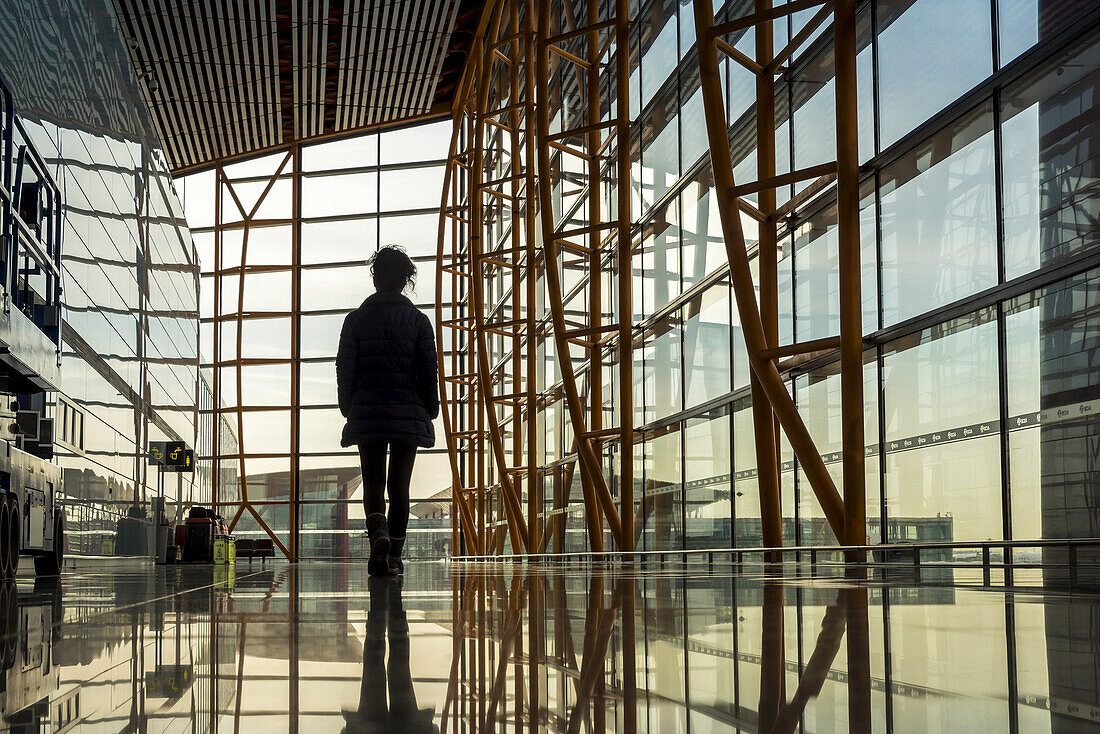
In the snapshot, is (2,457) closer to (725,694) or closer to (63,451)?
(725,694)

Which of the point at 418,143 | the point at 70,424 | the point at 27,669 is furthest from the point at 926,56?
the point at 418,143

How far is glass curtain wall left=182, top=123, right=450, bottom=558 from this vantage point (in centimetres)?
3412

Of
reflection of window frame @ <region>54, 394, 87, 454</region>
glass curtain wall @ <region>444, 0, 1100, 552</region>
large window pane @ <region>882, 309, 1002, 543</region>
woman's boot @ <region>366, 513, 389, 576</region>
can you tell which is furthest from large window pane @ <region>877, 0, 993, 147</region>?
reflection of window frame @ <region>54, 394, 87, 454</region>

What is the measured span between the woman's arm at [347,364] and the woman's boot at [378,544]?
0.77 metres

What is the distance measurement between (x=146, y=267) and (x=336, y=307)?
959cm

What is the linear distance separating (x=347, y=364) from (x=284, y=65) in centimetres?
2581

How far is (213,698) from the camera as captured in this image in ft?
4.07

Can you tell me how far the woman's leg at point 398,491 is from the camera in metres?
6.36

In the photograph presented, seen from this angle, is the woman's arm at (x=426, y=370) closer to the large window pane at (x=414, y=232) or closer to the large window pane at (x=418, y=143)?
the large window pane at (x=414, y=232)

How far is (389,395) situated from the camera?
6438 mm

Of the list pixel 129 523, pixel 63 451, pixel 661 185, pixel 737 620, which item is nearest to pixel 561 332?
pixel 661 185

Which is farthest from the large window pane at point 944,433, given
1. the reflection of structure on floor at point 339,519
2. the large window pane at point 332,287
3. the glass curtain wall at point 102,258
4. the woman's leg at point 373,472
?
the large window pane at point 332,287

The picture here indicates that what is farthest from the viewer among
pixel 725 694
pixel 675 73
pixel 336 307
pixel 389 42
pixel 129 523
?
pixel 336 307

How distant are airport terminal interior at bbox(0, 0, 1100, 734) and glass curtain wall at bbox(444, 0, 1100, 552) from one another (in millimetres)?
46
